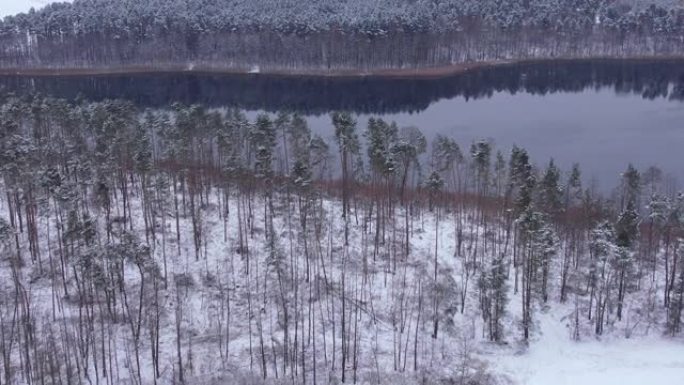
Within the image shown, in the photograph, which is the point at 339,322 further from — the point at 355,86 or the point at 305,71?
the point at 305,71

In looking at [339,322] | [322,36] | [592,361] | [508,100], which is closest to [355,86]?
[322,36]

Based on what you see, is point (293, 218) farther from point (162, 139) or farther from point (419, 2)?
point (419, 2)

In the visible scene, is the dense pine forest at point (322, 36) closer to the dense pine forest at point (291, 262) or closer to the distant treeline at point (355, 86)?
the distant treeline at point (355, 86)

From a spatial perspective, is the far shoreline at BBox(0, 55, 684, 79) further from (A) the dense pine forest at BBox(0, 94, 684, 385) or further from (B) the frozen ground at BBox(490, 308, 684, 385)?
(B) the frozen ground at BBox(490, 308, 684, 385)

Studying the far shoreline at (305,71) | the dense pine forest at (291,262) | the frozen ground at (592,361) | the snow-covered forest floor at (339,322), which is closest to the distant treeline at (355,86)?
the far shoreline at (305,71)

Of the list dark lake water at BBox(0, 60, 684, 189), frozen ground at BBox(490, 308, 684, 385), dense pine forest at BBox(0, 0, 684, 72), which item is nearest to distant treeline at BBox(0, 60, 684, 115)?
dark lake water at BBox(0, 60, 684, 189)
